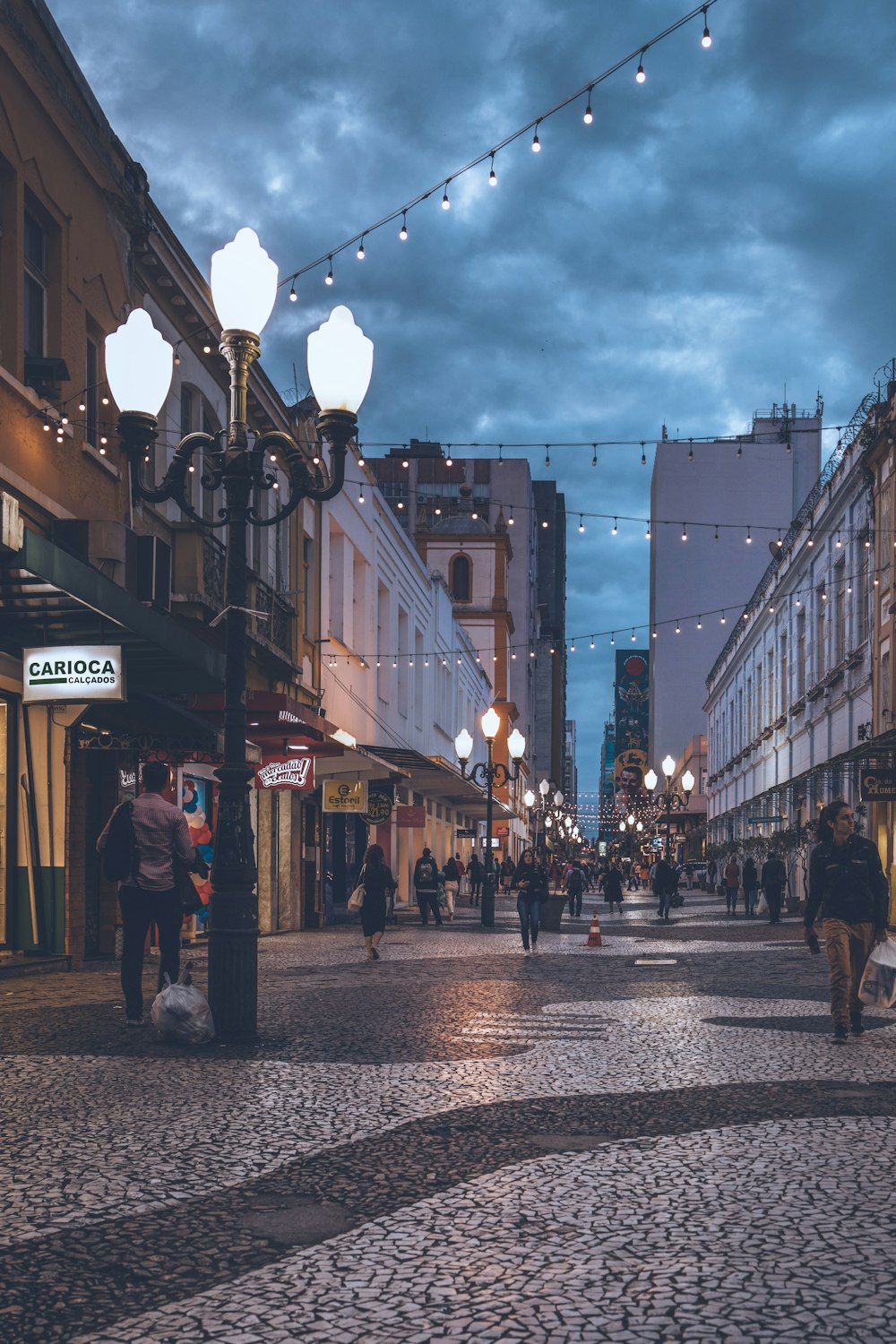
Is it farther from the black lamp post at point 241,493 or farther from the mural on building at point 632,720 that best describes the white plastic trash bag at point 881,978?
the mural on building at point 632,720

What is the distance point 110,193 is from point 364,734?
18.8m

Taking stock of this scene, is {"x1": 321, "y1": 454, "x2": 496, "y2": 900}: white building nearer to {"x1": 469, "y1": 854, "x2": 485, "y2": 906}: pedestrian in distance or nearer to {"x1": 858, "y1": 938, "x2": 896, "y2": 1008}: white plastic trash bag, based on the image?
{"x1": 469, "y1": 854, "x2": 485, "y2": 906}: pedestrian in distance

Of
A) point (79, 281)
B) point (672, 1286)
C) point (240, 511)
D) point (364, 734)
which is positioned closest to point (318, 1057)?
point (240, 511)

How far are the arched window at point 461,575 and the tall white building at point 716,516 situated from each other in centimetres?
1974

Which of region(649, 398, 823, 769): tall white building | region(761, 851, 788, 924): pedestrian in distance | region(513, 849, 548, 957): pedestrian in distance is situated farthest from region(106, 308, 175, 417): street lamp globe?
region(649, 398, 823, 769): tall white building

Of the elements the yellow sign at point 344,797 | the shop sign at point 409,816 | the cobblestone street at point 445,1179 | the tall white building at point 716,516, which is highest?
the tall white building at point 716,516

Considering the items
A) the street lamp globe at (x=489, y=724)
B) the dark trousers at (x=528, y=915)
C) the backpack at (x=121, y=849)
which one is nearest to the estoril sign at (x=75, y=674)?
the backpack at (x=121, y=849)

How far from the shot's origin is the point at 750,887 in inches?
1495

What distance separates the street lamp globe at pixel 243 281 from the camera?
9.84 m

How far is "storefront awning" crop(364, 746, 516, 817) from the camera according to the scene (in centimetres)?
3195

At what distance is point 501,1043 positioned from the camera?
10133 millimetres

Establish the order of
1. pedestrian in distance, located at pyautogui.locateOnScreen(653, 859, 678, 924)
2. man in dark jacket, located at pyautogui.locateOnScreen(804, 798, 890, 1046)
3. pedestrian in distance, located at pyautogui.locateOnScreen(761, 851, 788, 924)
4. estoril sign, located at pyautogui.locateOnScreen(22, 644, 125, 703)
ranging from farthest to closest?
pedestrian in distance, located at pyautogui.locateOnScreen(653, 859, 678, 924)
pedestrian in distance, located at pyautogui.locateOnScreen(761, 851, 788, 924)
estoril sign, located at pyautogui.locateOnScreen(22, 644, 125, 703)
man in dark jacket, located at pyautogui.locateOnScreen(804, 798, 890, 1046)

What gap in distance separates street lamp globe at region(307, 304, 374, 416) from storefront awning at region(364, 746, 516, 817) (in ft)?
64.9

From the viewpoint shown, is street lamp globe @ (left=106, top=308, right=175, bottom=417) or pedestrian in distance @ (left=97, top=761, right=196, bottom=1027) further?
street lamp globe @ (left=106, top=308, right=175, bottom=417)
